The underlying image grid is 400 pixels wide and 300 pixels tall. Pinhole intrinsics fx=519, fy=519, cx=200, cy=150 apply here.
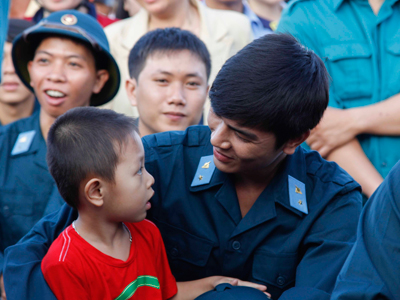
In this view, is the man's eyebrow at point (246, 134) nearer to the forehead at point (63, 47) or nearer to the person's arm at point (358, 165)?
the person's arm at point (358, 165)

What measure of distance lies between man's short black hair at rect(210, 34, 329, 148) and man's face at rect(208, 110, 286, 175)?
30mm

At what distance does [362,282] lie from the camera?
4.80ft

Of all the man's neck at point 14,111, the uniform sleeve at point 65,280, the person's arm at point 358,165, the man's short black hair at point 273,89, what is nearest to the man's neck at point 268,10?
the man's neck at point 14,111

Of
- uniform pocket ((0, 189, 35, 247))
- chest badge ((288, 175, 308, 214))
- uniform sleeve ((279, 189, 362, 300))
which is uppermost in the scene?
chest badge ((288, 175, 308, 214))

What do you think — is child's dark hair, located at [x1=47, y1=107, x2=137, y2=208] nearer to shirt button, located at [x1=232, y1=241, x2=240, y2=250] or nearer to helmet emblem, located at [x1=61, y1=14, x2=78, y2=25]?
shirt button, located at [x1=232, y1=241, x2=240, y2=250]

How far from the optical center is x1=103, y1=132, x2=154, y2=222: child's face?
183 centimetres

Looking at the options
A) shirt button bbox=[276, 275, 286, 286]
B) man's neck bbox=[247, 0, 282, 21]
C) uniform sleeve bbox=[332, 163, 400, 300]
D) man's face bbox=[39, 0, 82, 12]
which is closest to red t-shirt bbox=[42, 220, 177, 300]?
shirt button bbox=[276, 275, 286, 286]

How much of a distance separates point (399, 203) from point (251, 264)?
773 millimetres

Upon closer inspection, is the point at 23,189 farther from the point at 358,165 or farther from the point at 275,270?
the point at 358,165

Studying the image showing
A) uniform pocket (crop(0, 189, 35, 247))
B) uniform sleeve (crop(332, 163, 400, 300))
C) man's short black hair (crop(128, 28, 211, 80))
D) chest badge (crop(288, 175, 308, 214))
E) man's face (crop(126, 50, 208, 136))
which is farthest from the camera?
man's short black hair (crop(128, 28, 211, 80))

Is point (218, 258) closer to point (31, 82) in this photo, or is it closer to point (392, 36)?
point (392, 36)

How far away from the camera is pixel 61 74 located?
3074 millimetres

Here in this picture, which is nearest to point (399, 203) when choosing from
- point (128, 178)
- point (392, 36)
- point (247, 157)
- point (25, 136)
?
point (247, 157)

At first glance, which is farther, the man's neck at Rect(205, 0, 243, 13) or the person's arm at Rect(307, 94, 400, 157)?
the man's neck at Rect(205, 0, 243, 13)
